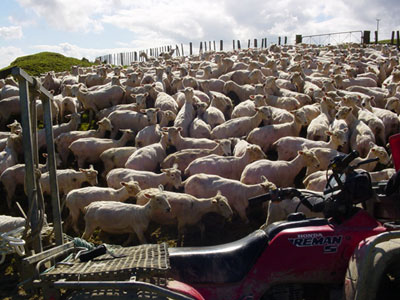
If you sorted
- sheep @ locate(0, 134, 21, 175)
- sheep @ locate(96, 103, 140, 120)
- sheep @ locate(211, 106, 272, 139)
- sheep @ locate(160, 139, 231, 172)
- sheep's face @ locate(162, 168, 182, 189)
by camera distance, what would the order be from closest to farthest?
sheep's face @ locate(162, 168, 182, 189)
sheep @ locate(160, 139, 231, 172)
sheep @ locate(0, 134, 21, 175)
sheep @ locate(211, 106, 272, 139)
sheep @ locate(96, 103, 140, 120)

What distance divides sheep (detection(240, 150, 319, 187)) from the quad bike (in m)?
6.04

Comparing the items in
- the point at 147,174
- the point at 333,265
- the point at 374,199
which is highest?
the point at 374,199

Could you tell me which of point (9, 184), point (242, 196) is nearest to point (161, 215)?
point (242, 196)

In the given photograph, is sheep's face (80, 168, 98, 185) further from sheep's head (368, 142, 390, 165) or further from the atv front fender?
the atv front fender

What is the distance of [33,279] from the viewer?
12.0ft

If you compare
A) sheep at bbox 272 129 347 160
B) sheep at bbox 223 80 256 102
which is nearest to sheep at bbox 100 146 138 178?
sheep at bbox 272 129 347 160

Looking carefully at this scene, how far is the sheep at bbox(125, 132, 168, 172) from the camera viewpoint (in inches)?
458

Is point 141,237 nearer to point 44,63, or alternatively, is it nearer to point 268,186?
point 268,186

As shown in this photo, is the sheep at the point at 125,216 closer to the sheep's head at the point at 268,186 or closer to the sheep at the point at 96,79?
the sheep's head at the point at 268,186

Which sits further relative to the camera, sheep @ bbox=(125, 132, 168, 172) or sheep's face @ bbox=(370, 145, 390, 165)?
sheep @ bbox=(125, 132, 168, 172)

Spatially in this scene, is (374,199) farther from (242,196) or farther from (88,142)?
(88,142)

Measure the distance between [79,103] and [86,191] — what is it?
882 cm

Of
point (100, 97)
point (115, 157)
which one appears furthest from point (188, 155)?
point (100, 97)

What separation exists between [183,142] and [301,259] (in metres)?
9.00
